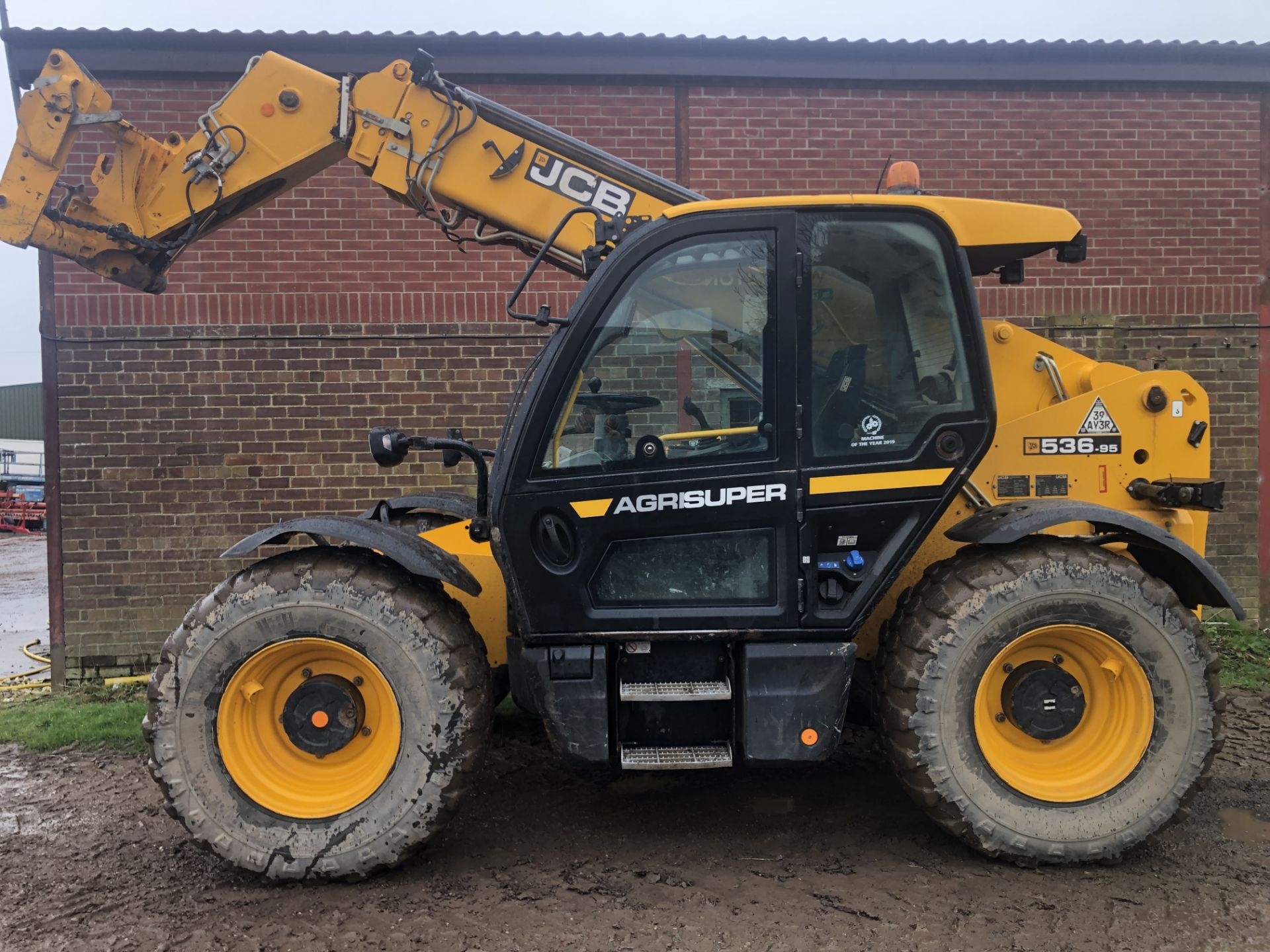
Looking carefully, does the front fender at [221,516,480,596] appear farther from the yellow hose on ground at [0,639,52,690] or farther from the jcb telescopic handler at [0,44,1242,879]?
the yellow hose on ground at [0,639,52,690]

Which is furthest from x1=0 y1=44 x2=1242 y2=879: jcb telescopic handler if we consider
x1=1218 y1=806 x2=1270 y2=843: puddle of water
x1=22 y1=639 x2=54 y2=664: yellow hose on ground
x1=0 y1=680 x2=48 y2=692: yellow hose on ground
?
x1=22 y1=639 x2=54 y2=664: yellow hose on ground

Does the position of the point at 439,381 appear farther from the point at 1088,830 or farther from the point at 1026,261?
the point at 1088,830

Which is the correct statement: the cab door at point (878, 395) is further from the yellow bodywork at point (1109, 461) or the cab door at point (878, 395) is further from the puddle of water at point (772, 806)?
the puddle of water at point (772, 806)

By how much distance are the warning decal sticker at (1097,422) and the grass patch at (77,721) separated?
525cm

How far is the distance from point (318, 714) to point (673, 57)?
5.92 metres

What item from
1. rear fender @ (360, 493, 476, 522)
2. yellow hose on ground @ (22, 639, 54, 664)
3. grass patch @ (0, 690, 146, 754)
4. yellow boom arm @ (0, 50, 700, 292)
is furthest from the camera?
yellow hose on ground @ (22, 639, 54, 664)

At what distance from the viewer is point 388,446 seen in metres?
3.51

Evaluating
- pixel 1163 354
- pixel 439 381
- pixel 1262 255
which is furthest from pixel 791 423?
pixel 1262 255

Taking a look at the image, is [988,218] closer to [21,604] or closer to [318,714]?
[318,714]

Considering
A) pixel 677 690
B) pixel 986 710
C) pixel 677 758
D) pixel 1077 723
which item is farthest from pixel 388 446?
pixel 1077 723

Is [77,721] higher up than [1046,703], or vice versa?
[1046,703]

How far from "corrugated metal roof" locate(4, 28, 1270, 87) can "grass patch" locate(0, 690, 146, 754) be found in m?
4.65

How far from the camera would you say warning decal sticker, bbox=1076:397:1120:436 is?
3.86m

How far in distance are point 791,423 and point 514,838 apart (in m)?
2.11
